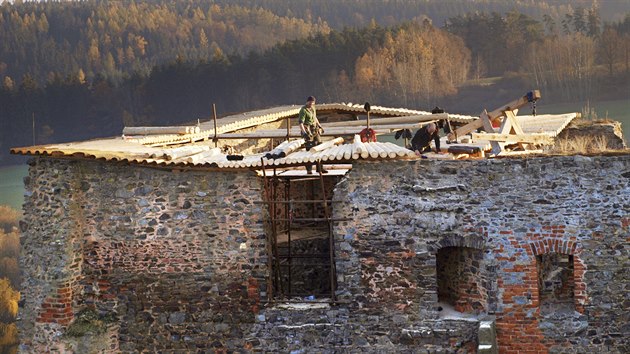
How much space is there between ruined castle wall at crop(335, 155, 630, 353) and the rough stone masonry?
2 cm

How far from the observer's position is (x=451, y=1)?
Result: 102 metres

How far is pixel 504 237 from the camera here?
15.1 m

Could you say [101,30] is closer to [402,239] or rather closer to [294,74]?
[294,74]

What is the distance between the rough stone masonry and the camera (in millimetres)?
15016

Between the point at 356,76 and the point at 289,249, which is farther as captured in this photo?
the point at 356,76

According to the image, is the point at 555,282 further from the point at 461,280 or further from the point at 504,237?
the point at 461,280

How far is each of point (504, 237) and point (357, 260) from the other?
2172mm

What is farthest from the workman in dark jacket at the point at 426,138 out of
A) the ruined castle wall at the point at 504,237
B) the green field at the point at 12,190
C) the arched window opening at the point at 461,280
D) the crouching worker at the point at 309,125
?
the green field at the point at 12,190

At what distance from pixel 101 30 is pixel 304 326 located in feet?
268

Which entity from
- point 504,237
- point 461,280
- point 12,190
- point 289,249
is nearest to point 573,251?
point 504,237

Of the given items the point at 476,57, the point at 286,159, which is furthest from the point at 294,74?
the point at 286,159

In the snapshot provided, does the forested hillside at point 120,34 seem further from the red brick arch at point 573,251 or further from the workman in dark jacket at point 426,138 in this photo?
the red brick arch at point 573,251

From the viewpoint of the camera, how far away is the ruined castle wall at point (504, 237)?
49.1ft

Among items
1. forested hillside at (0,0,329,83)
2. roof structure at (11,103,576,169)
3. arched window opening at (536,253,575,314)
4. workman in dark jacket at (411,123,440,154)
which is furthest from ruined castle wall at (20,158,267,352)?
forested hillside at (0,0,329,83)
